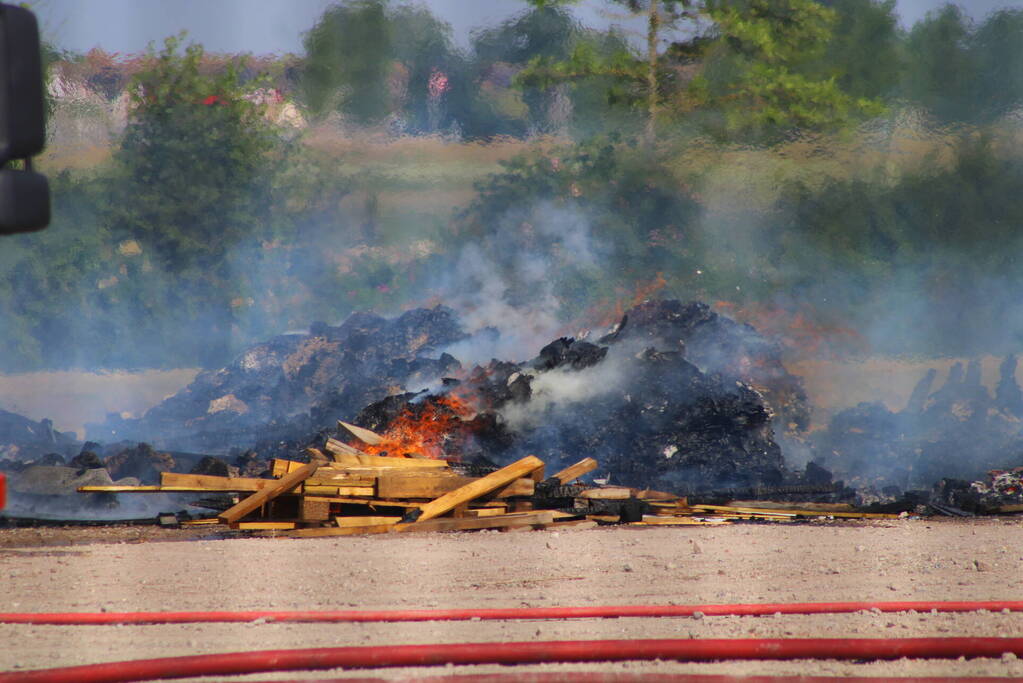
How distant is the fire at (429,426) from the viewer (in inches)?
482

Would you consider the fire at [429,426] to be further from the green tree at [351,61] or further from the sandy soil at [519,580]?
the green tree at [351,61]

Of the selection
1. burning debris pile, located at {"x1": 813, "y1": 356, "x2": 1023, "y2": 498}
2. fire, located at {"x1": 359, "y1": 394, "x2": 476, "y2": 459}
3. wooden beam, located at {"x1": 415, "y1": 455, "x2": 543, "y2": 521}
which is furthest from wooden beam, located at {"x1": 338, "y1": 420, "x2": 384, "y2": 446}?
burning debris pile, located at {"x1": 813, "y1": 356, "x2": 1023, "y2": 498}

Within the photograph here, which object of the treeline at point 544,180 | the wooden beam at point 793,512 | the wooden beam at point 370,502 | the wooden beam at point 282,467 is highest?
the treeline at point 544,180

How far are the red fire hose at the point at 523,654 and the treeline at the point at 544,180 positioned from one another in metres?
8.61

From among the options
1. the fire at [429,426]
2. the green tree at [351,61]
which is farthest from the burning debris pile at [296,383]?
the green tree at [351,61]

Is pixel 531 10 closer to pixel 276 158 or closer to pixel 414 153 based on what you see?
pixel 414 153

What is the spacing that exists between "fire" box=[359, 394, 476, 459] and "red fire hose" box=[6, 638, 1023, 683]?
7500 millimetres

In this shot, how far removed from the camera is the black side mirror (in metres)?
2.94

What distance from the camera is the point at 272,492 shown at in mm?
10180

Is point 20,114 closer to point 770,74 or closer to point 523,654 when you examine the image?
point 523,654

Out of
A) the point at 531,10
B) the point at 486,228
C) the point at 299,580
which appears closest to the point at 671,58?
the point at 531,10

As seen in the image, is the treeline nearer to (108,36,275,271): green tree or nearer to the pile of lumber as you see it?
(108,36,275,271): green tree

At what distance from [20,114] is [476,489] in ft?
25.5

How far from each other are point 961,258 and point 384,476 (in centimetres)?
749
